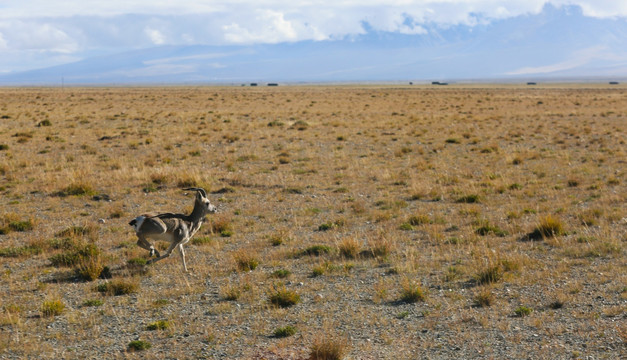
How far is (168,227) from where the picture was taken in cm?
976

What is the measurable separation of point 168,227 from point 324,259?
2.88 meters

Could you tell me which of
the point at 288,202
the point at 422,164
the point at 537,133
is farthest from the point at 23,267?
the point at 537,133

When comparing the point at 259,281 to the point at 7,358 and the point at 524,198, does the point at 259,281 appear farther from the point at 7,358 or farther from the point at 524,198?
the point at 524,198

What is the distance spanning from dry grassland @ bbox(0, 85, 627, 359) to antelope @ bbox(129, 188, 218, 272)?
0.55 meters

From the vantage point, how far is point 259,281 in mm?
9648

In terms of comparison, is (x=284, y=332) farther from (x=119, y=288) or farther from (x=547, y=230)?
(x=547, y=230)

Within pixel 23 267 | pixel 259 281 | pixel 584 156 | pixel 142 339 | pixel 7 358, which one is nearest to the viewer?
pixel 7 358

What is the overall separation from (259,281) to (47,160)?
629 inches

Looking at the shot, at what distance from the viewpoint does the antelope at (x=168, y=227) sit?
962 cm

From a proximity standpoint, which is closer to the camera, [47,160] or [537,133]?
[47,160]

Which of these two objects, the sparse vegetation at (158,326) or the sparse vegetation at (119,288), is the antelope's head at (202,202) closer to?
the sparse vegetation at (119,288)

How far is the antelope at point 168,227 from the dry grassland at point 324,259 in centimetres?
55

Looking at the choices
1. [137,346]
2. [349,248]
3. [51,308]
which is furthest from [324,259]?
[51,308]

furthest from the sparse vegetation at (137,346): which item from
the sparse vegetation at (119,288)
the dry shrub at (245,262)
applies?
the dry shrub at (245,262)
